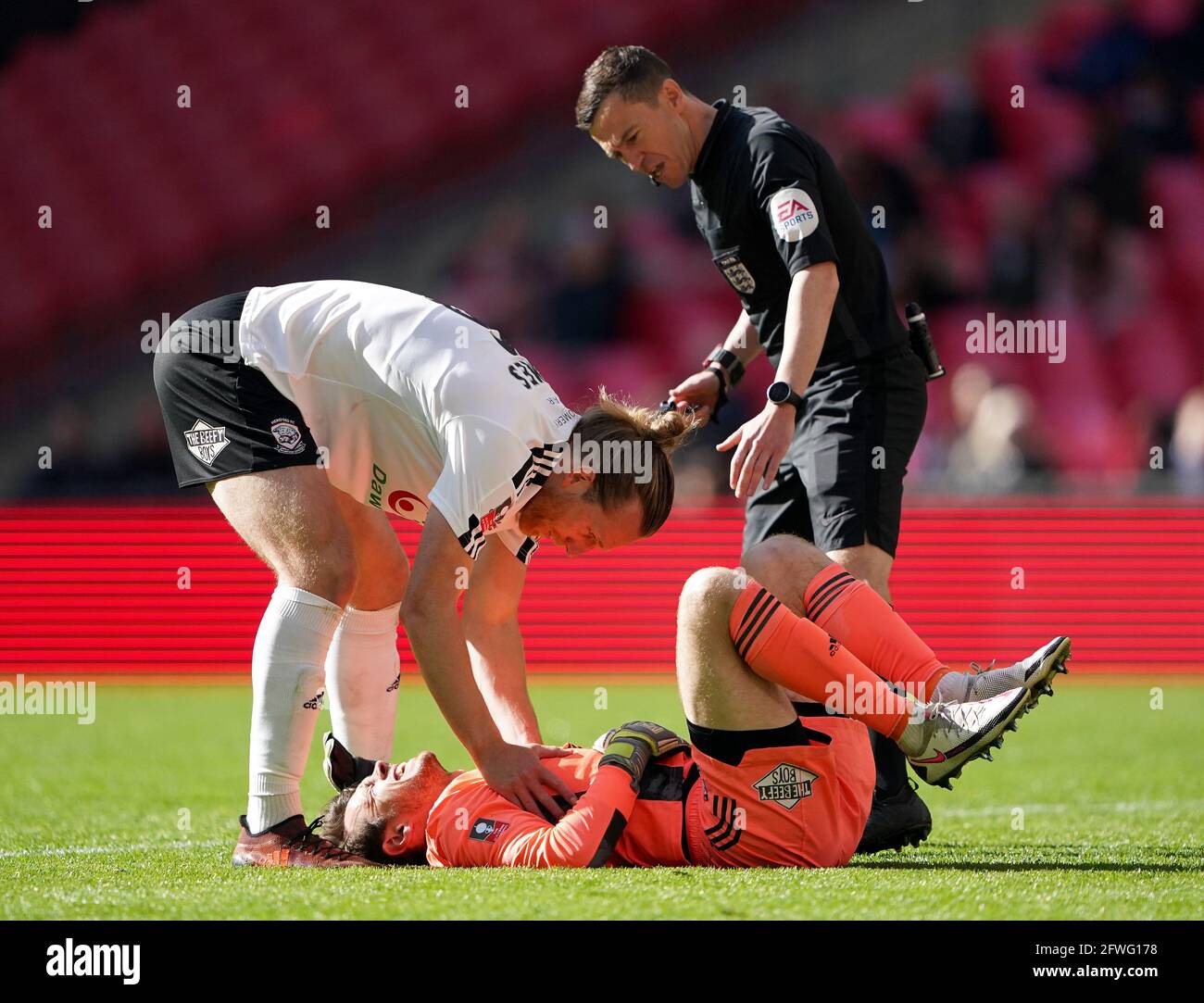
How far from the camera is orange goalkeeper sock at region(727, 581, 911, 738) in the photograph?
3.19m

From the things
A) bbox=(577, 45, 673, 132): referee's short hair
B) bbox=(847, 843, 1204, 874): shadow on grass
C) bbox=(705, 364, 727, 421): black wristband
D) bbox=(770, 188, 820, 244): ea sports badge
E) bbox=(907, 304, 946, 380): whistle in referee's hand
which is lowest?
bbox=(847, 843, 1204, 874): shadow on grass

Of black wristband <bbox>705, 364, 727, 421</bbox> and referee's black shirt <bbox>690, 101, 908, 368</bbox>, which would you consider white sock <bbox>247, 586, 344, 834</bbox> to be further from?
referee's black shirt <bbox>690, 101, 908, 368</bbox>

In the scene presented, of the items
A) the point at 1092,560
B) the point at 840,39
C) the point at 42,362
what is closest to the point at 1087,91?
the point at 840,39

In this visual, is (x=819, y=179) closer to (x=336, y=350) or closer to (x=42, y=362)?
(x=336, y=350)

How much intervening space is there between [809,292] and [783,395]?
0.35 metres

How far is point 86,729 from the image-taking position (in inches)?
273

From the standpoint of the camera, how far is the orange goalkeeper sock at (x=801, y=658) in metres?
3.19

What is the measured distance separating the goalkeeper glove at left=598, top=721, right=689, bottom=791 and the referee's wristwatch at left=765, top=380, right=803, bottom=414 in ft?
2.88

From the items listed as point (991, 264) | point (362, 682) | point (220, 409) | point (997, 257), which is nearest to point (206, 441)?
point (220, 409)

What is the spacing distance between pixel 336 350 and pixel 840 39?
11803mm

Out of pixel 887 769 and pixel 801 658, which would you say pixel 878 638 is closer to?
pixel 801 658

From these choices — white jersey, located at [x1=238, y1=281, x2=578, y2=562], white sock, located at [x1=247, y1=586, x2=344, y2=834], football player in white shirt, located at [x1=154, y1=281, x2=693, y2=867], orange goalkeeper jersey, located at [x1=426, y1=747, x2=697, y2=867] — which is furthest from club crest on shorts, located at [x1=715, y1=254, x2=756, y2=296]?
white sock, located at [x1=247, y1=586, x2=344, y2=834]
